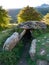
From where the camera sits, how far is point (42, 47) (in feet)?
29.8

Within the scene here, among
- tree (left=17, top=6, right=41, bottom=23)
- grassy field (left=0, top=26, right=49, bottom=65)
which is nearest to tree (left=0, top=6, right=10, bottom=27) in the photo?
tree (left=17, top=6, right=41, bottom=23)

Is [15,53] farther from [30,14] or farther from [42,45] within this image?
[30,14]

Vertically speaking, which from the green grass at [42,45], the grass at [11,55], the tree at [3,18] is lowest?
the tree at [3,18]

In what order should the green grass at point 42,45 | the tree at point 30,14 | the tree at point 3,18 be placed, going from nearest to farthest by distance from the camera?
1. the green grass at point 42,45
2. the tree at point 3,18
3. the tree at point 30,14

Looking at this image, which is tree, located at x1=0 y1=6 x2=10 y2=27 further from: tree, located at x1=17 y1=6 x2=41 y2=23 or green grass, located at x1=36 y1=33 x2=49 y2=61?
green grass, located at x1=36 y1=33 x2=49 y2=61

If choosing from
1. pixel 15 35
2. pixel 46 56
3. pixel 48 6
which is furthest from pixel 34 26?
pixel 48 6

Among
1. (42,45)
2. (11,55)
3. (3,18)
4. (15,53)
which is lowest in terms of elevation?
(3,18)

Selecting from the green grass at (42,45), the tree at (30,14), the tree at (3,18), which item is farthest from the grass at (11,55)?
the tree at (30,14)

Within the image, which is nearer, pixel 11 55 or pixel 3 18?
pixel 11 55

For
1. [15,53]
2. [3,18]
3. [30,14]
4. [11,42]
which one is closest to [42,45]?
[15,53]

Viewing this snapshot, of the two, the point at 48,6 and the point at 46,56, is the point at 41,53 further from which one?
the point at 48,6

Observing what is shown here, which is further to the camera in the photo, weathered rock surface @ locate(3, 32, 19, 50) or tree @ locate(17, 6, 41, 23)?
tree @ locate(17, 6, 41, 23)

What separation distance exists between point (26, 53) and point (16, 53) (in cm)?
52

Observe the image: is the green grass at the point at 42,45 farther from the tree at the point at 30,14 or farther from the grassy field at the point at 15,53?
the tree at the point at 30,14
